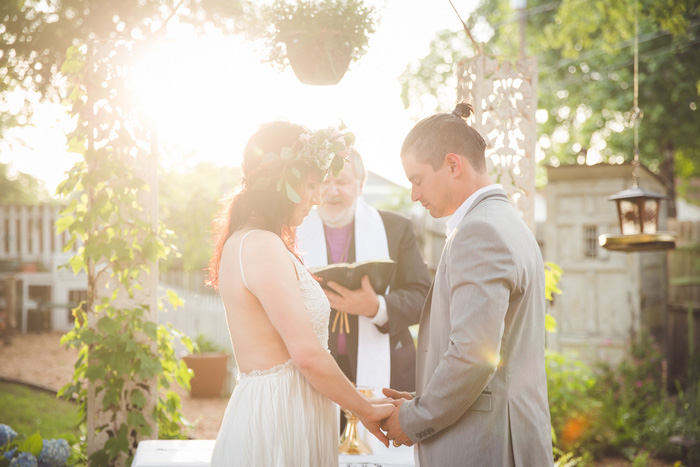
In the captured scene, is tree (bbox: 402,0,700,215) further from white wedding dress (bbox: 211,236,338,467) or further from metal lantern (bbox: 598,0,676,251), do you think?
white wedding dress (bbox: 211,236,338,467)

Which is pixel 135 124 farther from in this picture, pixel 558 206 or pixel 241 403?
pixel 558 206

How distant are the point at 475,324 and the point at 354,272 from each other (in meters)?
1.41

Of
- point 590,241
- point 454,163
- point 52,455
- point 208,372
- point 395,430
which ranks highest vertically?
point 454,163

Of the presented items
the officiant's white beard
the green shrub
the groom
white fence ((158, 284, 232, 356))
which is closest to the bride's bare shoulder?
the groom

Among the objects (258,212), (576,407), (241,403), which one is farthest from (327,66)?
(576,407)

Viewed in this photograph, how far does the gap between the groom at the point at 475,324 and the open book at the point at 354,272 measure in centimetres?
102

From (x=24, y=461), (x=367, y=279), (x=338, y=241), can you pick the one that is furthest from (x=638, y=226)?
(x=24, y=461)

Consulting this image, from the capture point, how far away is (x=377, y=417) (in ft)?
7.64

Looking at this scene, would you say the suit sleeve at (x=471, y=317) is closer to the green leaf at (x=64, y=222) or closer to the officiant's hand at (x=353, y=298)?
the officiant's hand at (x=353, y=298)

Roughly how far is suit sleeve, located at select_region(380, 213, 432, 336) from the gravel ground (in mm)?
3474

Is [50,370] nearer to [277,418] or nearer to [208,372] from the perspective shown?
[208,372]

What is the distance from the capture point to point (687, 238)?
11.6 meters

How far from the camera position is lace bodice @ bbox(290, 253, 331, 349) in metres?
2.28

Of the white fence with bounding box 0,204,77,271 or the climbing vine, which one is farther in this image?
the white fence with bounding box 0,204,77,271
